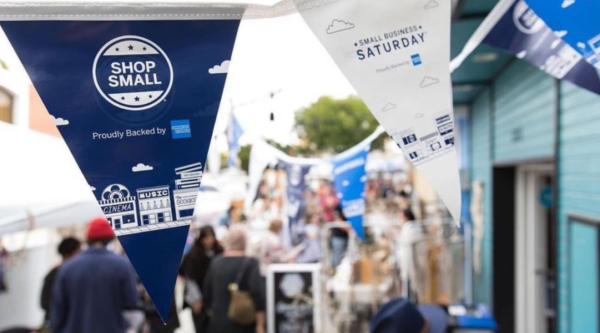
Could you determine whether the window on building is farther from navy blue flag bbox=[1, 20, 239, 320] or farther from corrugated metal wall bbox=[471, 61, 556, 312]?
corrugated metal wall bbox=[471, 61, 556, 312]

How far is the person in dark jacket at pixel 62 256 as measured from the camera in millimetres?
4840

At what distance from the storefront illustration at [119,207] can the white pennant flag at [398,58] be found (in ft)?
2.60

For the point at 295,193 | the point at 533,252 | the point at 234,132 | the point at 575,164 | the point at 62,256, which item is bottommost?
the point at 533,252

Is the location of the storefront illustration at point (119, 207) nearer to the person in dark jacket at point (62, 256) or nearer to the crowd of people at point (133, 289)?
the crowd of people at point (133, 289)

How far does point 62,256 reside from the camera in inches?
195

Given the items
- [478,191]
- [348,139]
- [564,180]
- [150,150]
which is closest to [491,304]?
[478,191]

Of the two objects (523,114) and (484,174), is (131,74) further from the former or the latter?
(484,174)

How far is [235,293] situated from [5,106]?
2244mm

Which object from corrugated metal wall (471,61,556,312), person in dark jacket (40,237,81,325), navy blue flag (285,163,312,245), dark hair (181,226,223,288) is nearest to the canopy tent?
person in dark jacket (40,237,81,325)

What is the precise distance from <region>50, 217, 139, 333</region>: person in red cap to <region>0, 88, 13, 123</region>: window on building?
39.5 inches

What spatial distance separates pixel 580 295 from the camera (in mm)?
3625

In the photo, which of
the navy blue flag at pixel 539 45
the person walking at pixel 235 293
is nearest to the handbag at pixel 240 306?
the person walking at pixel 235 293

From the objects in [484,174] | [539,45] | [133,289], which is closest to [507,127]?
[484,174]

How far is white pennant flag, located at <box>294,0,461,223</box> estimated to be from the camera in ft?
5.74
